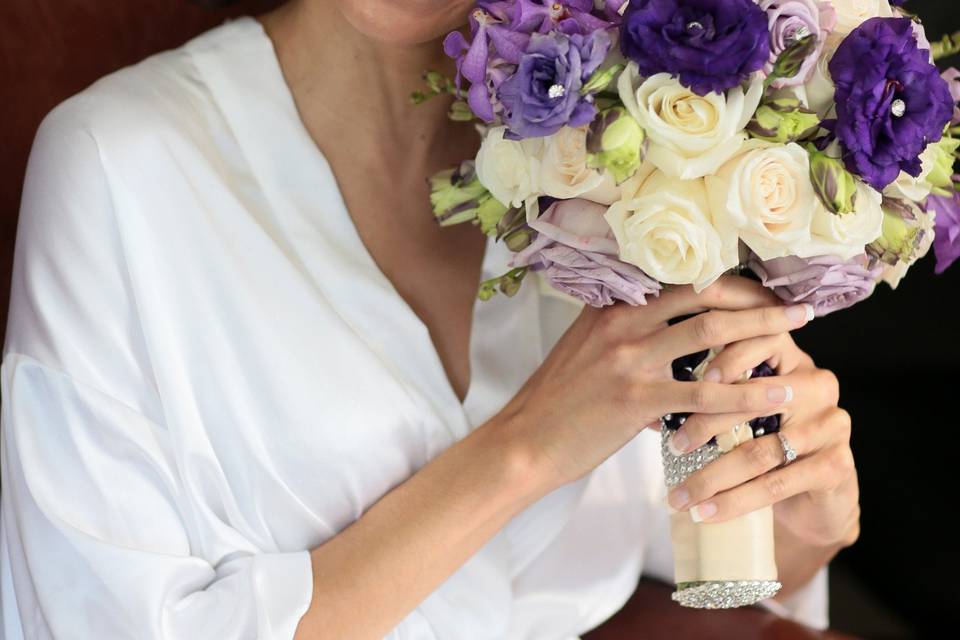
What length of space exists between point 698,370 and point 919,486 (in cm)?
128

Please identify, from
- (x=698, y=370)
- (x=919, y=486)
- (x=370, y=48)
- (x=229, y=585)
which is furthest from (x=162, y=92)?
(x=919, y=486)

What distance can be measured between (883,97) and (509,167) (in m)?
0.32

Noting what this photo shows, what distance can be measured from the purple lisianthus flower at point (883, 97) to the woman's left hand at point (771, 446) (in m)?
0.26

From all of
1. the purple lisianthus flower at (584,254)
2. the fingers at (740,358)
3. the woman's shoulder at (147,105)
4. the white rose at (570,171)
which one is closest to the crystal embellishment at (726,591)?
the fingers at (740,358)

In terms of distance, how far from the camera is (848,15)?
97 cm

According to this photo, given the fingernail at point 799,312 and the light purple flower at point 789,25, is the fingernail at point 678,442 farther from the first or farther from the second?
the light purple flower at point 789,25

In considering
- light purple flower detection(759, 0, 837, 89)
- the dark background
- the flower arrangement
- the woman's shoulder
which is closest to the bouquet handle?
the flower arrangement

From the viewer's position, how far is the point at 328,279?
1265 millimetres

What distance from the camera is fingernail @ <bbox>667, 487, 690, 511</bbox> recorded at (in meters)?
1.13

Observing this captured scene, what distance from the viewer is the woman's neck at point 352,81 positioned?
131 centimetres

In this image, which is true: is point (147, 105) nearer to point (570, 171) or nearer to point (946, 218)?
point (570, 171)

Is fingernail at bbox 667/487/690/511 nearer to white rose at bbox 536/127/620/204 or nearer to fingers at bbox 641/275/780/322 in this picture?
fingers at bbox 641/275/780/322

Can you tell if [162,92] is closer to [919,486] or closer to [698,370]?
[698,370]

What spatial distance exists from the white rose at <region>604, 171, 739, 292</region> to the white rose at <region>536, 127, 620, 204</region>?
2 centimetres
